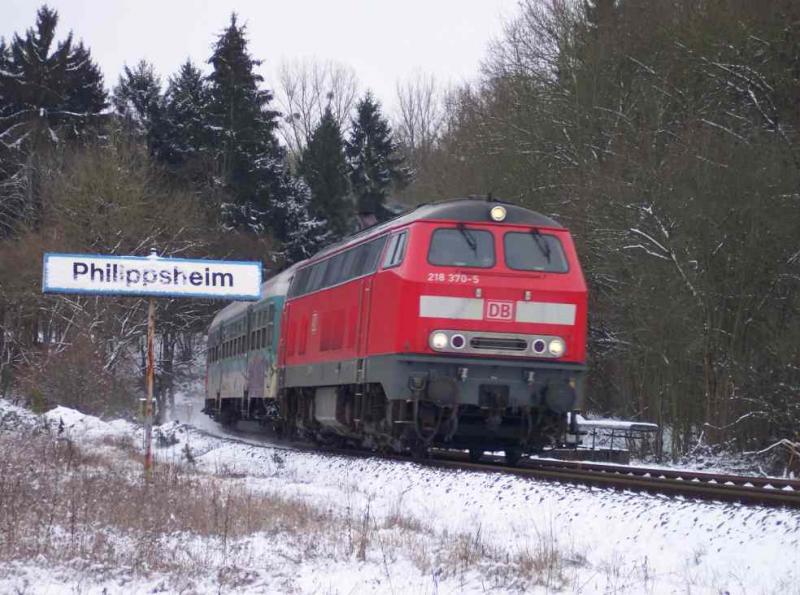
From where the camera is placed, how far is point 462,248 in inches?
583

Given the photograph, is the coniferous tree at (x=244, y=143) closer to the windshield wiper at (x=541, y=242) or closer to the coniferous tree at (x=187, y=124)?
the coniferous tree at (x=187, y=124)

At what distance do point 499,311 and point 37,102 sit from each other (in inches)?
1680

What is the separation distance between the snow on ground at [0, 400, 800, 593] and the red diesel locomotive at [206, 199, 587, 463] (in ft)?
4.69

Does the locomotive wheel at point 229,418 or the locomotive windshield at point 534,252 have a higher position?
the locomotive windshield at point 534,252

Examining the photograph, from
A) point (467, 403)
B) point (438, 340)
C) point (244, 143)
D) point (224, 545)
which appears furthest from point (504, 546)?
point (244, 143)

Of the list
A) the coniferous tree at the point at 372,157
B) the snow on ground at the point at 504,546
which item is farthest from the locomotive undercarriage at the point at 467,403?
the coniferous tree at the point at 372,157

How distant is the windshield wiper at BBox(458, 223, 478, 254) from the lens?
14.8 meters

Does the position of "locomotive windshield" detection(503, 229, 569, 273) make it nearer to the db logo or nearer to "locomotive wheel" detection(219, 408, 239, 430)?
the db logo

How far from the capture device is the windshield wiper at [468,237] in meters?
14.8

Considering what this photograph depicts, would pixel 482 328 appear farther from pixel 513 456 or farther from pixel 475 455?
pixel 475 455

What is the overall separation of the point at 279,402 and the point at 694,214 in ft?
28.4

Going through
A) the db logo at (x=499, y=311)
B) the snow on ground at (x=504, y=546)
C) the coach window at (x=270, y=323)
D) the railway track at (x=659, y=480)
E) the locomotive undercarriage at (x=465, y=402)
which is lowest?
the snow on ground at (x=504, y=546)

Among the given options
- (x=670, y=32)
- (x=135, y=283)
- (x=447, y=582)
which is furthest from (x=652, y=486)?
(x=670, y=32)

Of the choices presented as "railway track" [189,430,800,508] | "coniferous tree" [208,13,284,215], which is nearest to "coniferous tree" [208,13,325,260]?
"coniferous tree" [208,13,284,215]
